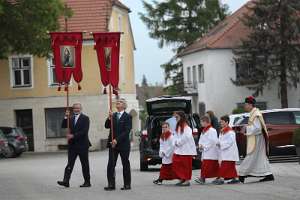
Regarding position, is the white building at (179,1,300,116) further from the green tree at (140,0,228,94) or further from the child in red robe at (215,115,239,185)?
the child in red robe at (215,115,239,185)

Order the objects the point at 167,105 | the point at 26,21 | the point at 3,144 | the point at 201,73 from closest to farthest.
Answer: the point at 167,105, the point at 26,21, the point at 3,144, the point at 201,73

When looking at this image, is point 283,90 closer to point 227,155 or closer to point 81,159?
point 227,155

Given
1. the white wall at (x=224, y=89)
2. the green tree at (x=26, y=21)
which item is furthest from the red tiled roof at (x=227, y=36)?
the green tree at (x=26, y=21)

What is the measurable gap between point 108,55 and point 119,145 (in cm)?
240

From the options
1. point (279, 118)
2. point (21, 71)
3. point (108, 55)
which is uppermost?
point (21, 71)

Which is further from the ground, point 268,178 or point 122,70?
point 122,70

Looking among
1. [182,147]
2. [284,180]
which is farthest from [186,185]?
[284,180]

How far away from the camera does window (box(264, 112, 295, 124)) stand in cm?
2723

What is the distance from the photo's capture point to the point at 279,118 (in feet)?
89.6

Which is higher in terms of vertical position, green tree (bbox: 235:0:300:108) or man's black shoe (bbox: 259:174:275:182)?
green tree (bbox: 235:0:300:108)

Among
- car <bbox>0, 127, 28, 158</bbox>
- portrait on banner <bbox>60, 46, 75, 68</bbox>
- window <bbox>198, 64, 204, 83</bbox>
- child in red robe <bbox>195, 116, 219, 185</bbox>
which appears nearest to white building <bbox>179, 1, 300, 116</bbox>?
window <bbox>198, 64, 204, 83</bbox>

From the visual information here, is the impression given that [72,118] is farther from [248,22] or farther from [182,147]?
[248,22]

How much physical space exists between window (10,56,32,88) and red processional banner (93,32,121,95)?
112 feet

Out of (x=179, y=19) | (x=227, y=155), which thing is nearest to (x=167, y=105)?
(x=227, y=155)
